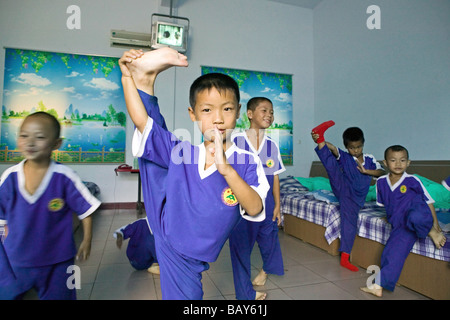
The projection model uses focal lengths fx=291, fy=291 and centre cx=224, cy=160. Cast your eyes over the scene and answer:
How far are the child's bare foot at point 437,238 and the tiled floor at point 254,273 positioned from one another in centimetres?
35

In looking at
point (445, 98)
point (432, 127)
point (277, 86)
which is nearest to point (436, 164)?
point (432, 127)

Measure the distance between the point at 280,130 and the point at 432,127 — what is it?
8.25 feet

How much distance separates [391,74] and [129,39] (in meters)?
3.76

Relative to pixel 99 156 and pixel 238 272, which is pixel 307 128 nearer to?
pixel 99 156

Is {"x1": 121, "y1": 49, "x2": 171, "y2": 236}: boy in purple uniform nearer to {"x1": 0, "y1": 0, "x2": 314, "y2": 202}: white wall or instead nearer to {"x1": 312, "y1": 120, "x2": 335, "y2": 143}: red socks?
{"x1": 312, "y1": 120, "x2": 335, "y2": 143}: red socks

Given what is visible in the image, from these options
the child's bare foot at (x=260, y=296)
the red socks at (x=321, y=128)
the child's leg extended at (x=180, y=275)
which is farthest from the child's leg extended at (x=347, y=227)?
the child's leg extended at (x=180, y=275)

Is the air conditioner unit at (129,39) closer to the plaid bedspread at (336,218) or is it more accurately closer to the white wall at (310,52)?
the white wall at (310,52)

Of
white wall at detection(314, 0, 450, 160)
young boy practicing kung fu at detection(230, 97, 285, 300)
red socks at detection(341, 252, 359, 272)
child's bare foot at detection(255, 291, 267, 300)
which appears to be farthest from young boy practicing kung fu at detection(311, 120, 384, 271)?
white wall at detection(314, 0, 450, 160)

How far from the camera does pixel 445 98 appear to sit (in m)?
3.01

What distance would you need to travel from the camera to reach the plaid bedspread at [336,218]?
5.70 feet

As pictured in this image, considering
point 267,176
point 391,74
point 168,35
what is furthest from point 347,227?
point 168,35

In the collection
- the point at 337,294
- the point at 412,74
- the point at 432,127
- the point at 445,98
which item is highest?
the point at 412,74

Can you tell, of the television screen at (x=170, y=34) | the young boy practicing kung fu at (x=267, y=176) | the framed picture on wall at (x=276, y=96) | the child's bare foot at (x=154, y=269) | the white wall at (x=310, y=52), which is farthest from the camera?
the framed picture on wall at (x=276, y=96)

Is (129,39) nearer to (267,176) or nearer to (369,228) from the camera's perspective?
(267,176)
